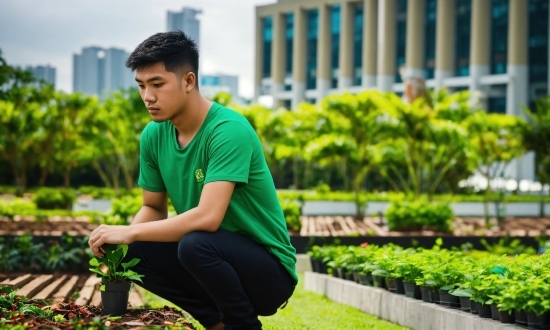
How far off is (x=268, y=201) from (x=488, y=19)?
143 feet

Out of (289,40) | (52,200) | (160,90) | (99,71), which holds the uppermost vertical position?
(289,40)

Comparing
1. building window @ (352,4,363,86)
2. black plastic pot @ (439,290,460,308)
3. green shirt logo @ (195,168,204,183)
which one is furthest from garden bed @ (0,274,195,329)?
building window @ (352,4,363,86)

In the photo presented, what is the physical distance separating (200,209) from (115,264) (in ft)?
1.63

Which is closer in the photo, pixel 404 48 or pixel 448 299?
pixel 448 299

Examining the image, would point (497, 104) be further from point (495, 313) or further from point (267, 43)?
point (495, 313)

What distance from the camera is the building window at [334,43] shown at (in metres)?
59.4

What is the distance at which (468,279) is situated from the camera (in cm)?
439

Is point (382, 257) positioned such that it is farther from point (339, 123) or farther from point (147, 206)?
point (339, 123)

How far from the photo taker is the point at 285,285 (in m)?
3.81

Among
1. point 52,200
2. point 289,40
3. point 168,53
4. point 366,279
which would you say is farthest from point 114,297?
point 289,40

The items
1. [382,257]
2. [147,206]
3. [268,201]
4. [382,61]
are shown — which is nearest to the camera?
[268,201]

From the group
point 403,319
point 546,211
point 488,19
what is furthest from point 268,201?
point 488,19

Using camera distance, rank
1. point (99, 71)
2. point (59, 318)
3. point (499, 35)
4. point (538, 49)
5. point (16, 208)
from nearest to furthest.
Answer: point (59, 318), point (16, 208), point (538, 49), point (499, 35), point (99, 71)

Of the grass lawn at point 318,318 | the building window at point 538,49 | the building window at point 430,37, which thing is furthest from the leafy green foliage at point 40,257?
the building window at point 430,37
